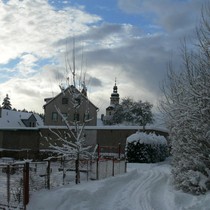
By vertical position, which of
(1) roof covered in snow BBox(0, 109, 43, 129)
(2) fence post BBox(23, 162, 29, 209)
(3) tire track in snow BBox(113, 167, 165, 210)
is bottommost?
(3) tire track in snow BBox(113, 167, 165, 210)

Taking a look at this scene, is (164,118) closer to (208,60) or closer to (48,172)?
(208,60)

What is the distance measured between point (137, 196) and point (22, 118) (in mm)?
58258

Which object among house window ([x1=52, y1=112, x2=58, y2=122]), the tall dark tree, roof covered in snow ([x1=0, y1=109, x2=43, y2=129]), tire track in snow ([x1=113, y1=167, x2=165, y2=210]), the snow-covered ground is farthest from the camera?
the tall dark tree

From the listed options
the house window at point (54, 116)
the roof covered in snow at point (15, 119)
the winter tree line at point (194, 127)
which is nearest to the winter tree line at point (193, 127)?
the winter tree line at point (194, 127)

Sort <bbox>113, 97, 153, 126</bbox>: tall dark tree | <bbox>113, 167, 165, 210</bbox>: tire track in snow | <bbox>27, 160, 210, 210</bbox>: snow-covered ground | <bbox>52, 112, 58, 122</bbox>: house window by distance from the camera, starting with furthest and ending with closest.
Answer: <bbox>113, 97, 153, 126</bbox>: tall dark tree → <bbox>52, 112, 58, 122</bbox>: house window → <bbox>113, 167, 165, 210</bbox>: tire track in snow → <bbox>27, 160, 210, 210</bbox>: snow-covered ground

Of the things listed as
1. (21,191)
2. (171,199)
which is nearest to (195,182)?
(171,199)

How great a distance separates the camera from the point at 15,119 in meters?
67.8

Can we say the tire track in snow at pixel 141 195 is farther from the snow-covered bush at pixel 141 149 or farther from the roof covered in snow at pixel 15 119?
the roof covered in snow at pixel 15 119

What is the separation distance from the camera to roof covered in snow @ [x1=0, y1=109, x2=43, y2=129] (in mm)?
64775

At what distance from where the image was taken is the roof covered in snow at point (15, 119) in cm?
6478

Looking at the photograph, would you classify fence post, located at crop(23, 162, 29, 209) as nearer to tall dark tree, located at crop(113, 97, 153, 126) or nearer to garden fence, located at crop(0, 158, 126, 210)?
garden fence, located at crop(0, 158, 126, 210)

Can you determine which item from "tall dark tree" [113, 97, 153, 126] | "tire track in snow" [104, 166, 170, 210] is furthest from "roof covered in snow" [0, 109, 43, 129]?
"tire track in snow" [104, 166, 170, 210]

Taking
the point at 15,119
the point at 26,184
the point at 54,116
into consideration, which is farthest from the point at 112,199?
the point at 15,119

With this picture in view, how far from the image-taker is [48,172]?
1270 cm
